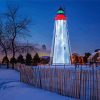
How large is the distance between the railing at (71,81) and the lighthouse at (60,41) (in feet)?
90.6

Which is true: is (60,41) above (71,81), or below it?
above

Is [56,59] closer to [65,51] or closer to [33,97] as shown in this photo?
[65,51]

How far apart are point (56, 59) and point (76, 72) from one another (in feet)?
112

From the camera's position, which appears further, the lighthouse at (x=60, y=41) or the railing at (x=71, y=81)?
the lighthouse at (x=60, y=41)

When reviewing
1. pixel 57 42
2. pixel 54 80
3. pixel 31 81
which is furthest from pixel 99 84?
pixel 57 42

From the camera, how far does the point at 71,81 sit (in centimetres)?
1275

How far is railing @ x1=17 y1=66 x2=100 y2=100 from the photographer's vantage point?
11.2m

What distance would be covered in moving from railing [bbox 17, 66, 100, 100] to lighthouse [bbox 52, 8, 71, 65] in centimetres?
2761

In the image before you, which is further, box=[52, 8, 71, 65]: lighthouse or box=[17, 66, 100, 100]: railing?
box=[52, 8, 71, 65]: lighthouse

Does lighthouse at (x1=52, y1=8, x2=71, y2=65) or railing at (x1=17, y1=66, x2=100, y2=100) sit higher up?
lighthouse at (x1=52, y1=8, x2=71, y2=65)

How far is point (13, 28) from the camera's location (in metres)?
47.3

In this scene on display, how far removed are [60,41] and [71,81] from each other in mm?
32928

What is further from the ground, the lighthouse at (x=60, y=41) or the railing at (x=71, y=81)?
the lighthouse at (x=60, y=41)

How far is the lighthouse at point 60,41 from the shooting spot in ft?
149
